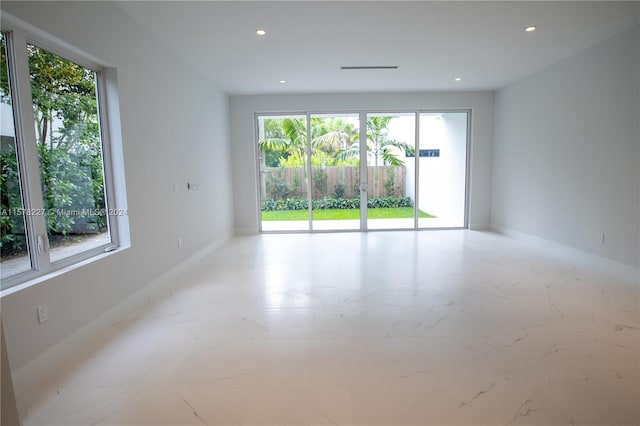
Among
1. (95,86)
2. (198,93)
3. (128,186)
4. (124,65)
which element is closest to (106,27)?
(124,65)

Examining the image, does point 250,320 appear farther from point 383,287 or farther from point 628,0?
point 628,0

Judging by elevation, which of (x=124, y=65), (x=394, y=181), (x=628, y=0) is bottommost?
(x=394, y=181)

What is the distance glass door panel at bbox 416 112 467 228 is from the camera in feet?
22.7

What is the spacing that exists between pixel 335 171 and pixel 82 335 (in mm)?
5250

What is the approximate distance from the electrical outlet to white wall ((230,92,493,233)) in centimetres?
472

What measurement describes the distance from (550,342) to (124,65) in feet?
14.5

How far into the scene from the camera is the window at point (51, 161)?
2127mm

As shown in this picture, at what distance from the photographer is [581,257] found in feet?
14.7

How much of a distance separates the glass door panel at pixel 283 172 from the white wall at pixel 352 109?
0.22 meters

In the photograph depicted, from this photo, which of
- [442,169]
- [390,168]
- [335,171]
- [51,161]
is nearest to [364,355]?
[51,161]

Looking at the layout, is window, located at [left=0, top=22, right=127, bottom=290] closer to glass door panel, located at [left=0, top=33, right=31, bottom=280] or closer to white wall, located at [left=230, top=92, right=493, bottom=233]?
glass door panel, located at [left=0, top=33, right=31, bottom=280]

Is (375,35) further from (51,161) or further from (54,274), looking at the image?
(54,274)

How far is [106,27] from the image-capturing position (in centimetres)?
288

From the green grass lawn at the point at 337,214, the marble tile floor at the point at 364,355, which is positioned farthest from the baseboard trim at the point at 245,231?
the marble tile floor at the point at 364,355
